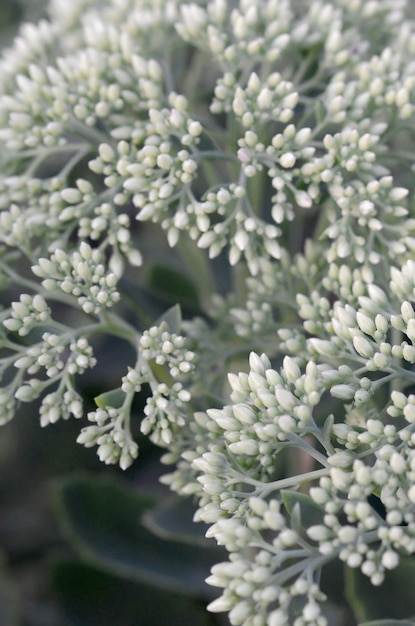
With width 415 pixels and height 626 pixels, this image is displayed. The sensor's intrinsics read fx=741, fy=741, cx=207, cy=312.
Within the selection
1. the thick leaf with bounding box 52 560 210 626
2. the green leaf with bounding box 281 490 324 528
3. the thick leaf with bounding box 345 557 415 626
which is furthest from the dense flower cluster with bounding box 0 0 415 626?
the thick leaf with bounding box 52 560 210 626

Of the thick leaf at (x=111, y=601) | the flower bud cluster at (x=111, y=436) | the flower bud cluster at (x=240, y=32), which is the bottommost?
the thick leaf at (x=111, y=601)

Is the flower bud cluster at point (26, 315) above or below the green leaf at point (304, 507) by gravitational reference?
above

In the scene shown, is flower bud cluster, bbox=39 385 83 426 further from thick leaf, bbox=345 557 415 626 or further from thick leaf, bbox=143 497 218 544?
thick leaf, bbox=345 557 415 626

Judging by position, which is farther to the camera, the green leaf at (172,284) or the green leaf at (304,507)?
the green leaf at (172,284)

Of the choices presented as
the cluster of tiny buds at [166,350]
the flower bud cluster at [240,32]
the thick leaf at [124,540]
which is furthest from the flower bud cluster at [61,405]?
the flower bud cluster at [240,32]

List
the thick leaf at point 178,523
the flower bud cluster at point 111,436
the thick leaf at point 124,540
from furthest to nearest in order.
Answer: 1. the thick leaf at point 124,540
2. the thick leaf at point 178,523
3. the flower bud cluster at point 111,436

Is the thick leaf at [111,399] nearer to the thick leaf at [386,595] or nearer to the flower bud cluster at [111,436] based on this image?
the flower bud cluster at [111,436]

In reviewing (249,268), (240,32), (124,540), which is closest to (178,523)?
(124,540)

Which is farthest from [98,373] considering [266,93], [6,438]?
[266,93]

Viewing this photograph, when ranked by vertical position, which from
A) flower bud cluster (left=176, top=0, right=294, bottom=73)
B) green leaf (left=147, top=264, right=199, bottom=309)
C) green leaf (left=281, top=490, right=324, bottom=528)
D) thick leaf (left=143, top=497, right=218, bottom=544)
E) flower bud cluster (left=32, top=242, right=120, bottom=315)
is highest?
flower bud cluster (left=176, top=0, right=294, bottom=73)
